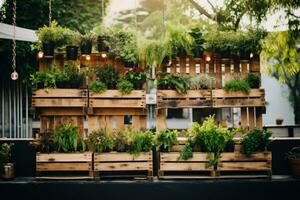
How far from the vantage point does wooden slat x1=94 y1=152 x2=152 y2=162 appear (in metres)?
6.33

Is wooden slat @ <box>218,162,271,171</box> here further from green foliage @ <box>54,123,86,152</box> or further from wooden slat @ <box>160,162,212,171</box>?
green foliage @ <box>54,123,86,152</box>

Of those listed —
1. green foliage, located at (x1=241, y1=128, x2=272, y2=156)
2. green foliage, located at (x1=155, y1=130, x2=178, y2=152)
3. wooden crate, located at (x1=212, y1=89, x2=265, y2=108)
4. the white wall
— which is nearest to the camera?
green foliage, located at (x1=241, y1=128, x2=272, y2=156)

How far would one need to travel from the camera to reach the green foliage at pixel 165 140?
6.39 m

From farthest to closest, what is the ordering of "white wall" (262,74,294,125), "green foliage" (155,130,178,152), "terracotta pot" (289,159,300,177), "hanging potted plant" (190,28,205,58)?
"white wall" (262,74,294,125)
"hanging potted plant" (190,28,205,58)
"terracotta pot" (289,159,300,177)
"green foliage" (155,130,178,152)

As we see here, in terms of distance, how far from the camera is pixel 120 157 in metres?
6.34

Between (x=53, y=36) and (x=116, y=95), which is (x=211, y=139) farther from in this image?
(x=53, y=36)

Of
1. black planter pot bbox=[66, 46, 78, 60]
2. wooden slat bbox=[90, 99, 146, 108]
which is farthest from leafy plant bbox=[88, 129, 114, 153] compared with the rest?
black planter pot bbox=[66, 46, 78, 60]

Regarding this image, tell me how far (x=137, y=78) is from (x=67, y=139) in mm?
1608

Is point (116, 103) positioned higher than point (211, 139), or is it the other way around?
point (116, 103)

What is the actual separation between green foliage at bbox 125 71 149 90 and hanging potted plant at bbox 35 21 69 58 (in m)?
1.39

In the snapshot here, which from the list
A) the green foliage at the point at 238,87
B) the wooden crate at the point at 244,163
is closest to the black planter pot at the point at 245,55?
the green foliage at the point at 238,87

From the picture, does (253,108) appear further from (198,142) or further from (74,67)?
(74,67)

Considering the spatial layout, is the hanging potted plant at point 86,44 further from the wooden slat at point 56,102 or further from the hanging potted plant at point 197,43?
the hanging potted plant at point 197,43

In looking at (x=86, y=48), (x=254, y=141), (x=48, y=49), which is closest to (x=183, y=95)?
(x=254, y=141)
